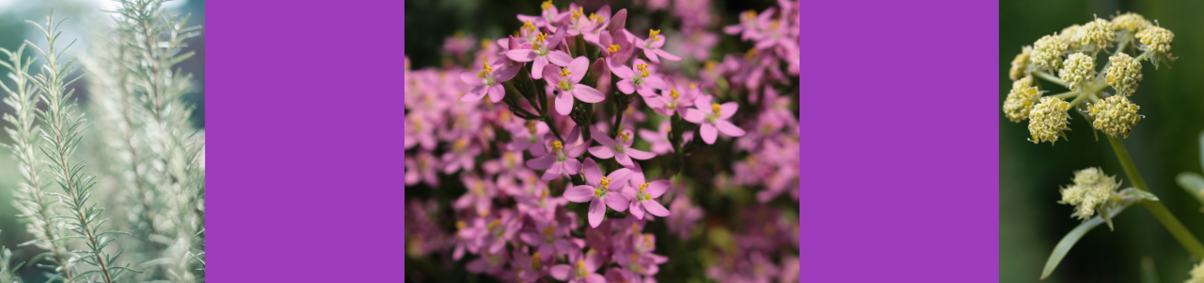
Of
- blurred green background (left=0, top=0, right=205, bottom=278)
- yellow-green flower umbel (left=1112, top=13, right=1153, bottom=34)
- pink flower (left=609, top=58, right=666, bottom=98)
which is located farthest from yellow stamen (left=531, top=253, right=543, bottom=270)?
yellow-green flower umbel (left=1112, top=13, right=1153, bottom=34)

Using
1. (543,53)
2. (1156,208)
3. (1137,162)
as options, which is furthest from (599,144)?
(1137,162)

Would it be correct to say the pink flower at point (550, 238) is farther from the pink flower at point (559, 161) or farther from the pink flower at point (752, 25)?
the pink flower at point (752, 25)

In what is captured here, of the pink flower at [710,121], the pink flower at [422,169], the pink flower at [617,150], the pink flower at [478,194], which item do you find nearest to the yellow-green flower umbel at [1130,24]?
the pink flower at [710,121]

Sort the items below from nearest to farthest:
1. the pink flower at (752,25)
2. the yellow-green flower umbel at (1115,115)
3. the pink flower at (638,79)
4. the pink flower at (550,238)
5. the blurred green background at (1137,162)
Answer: the yellow-green flower umbel at (1115,115), the pink flower at (638,79), the pink flower at (550,238), the pink flower at (752,25), the blurred green background at (1137,162)

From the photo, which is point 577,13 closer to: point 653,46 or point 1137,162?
point 653,46

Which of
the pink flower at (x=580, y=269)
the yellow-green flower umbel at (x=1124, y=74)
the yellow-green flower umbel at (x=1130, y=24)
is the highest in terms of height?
the yellow-green flower umbel at (x=1130, y=24)

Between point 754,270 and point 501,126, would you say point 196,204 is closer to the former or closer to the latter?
point 501,126
